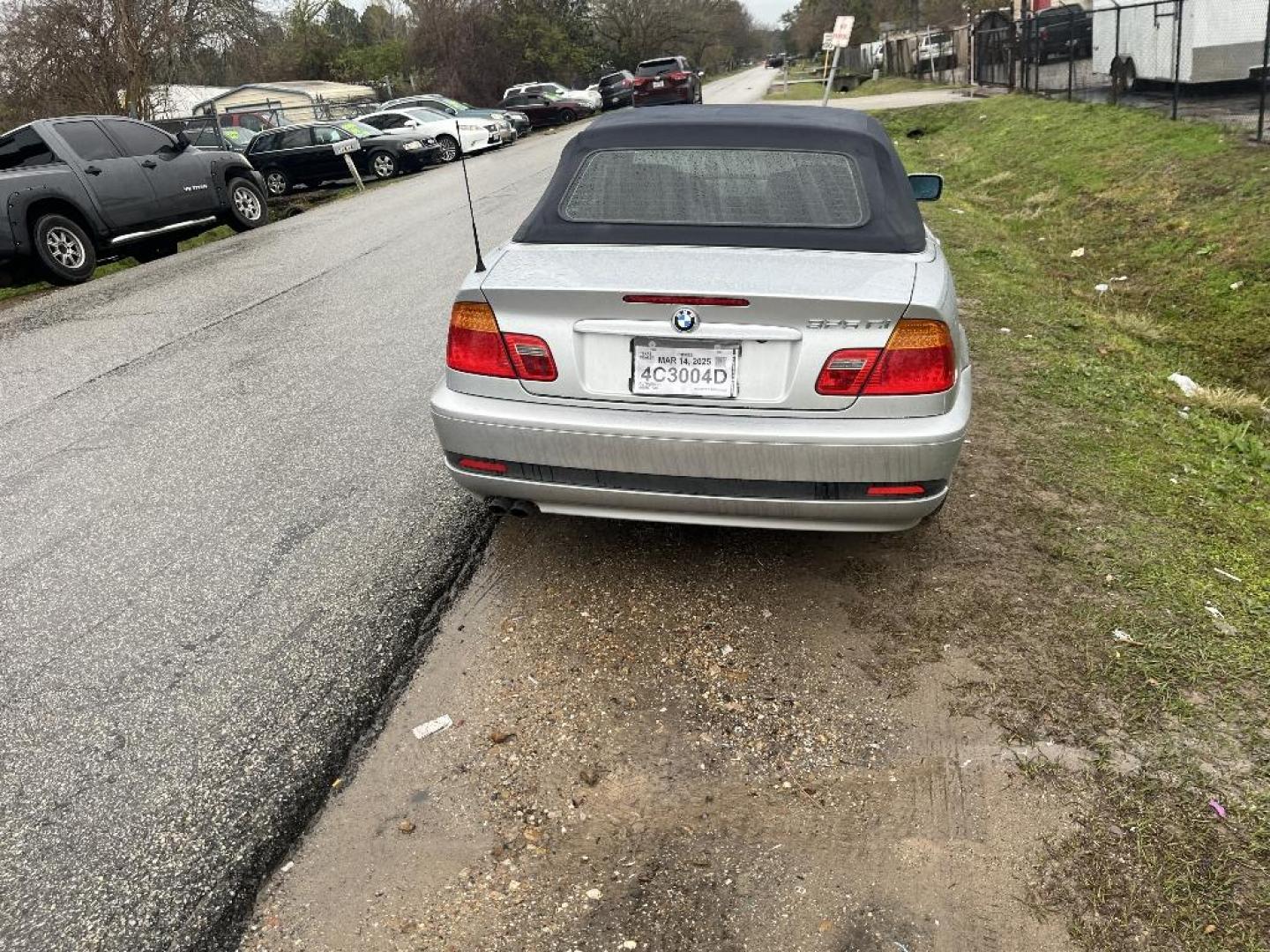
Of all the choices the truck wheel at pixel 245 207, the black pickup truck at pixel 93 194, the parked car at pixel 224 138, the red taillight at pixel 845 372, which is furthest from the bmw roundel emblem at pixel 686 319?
the parked car at pixel 224 138

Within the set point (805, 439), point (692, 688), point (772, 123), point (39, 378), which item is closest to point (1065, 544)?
point (805, 439)

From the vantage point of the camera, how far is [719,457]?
310cm

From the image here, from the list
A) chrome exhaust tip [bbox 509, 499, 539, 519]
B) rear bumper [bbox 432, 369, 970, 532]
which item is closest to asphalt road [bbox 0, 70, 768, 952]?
chrome exhaust tip [bbox 509, 499, 539, 519]

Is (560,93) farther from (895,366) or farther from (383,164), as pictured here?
(895,366)

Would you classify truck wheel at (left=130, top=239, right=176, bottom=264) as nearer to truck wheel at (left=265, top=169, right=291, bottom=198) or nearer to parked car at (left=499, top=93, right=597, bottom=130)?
truck wheel at (left=265, top=169, right=291, bottom=198)

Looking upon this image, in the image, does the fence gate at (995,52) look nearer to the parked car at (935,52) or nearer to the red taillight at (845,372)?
the parked car at (935,52)

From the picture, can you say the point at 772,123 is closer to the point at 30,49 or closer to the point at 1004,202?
the point at 1004,202

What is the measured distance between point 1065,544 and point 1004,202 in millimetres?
11021

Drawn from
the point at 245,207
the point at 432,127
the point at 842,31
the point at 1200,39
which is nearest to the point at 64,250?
the point at 245,207

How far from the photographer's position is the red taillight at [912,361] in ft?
9.91

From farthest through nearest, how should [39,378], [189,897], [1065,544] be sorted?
[39,378] → [1065,544] → [189,897]

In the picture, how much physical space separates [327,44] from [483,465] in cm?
6820

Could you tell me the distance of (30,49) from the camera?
79.3ft

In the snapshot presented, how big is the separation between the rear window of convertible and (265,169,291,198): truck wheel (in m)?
20.1
